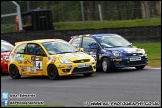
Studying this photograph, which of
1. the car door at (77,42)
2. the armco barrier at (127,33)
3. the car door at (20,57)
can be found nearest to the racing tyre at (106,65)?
the car door at (77,42)

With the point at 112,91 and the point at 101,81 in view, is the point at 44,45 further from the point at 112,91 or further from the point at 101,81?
the point at 112,91

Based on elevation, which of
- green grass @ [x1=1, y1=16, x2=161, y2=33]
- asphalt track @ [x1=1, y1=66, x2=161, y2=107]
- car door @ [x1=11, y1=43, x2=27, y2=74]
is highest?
green grass @ [x1=1, y1=16, x2=161, y2=33]

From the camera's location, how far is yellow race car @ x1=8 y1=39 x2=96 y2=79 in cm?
1534

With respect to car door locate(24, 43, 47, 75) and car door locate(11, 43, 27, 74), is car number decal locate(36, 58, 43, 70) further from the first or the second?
car door locate(11, 43, 27, 74)

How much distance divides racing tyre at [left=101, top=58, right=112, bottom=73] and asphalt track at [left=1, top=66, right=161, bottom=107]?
0.36 metres

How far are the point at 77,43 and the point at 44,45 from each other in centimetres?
294

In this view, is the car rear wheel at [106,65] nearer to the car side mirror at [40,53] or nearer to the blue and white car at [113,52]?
the blue and white car at [113,52]

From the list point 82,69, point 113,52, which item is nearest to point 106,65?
point 113,52

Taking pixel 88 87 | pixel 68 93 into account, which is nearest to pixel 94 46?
pixel 88 87

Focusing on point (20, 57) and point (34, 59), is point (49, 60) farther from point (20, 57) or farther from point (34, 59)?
point (20, 57)

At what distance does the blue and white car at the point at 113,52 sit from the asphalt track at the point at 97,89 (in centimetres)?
45

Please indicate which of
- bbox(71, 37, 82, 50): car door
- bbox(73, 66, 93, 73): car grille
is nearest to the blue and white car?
bbox(71, 37, 82, 50): car door

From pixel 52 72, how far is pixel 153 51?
9.25 metres

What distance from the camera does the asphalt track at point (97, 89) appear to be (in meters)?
10.1
